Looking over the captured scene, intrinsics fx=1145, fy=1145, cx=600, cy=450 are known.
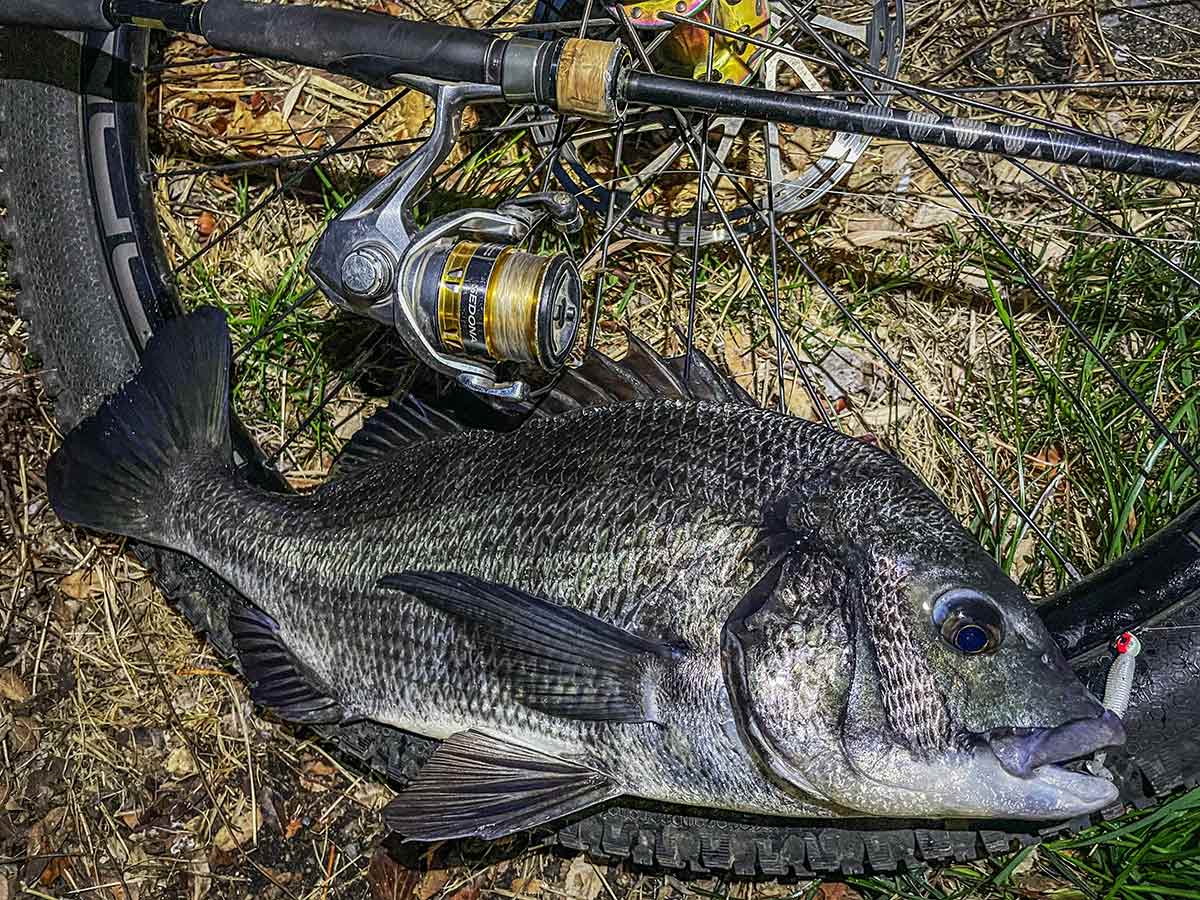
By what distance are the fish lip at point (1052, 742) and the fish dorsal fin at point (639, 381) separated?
1057mm

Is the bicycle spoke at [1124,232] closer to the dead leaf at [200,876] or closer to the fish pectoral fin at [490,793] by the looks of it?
the fish pectoral fin at [490,793]

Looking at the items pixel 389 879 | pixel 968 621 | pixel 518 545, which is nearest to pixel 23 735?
pixel 389 879

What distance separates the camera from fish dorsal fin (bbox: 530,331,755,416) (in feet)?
9.84

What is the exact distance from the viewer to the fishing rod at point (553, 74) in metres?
2.53

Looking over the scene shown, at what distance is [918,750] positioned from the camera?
244cm

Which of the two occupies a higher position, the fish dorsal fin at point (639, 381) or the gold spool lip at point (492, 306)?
the gold spool lip at point (492, 306)

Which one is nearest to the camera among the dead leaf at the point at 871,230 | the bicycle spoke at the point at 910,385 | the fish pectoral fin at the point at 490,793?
the fish pectoral fin at the point at 490,793

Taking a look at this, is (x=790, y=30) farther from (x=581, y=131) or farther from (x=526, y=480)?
(x=526, y=480)

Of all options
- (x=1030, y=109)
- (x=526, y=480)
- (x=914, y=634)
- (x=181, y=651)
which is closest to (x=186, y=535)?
(x=181, y=651)

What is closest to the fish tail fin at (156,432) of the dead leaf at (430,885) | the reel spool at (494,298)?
the reel spool at (494,298)

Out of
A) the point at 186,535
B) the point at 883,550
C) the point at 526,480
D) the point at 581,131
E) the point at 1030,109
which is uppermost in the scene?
the point at 1030,109

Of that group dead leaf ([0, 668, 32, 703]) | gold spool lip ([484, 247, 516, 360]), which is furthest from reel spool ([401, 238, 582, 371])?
dead leaf ([0, 668, 32, 703])

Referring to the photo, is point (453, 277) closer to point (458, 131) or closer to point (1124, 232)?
point (458, 131)

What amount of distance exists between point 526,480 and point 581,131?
1361 millimetres
